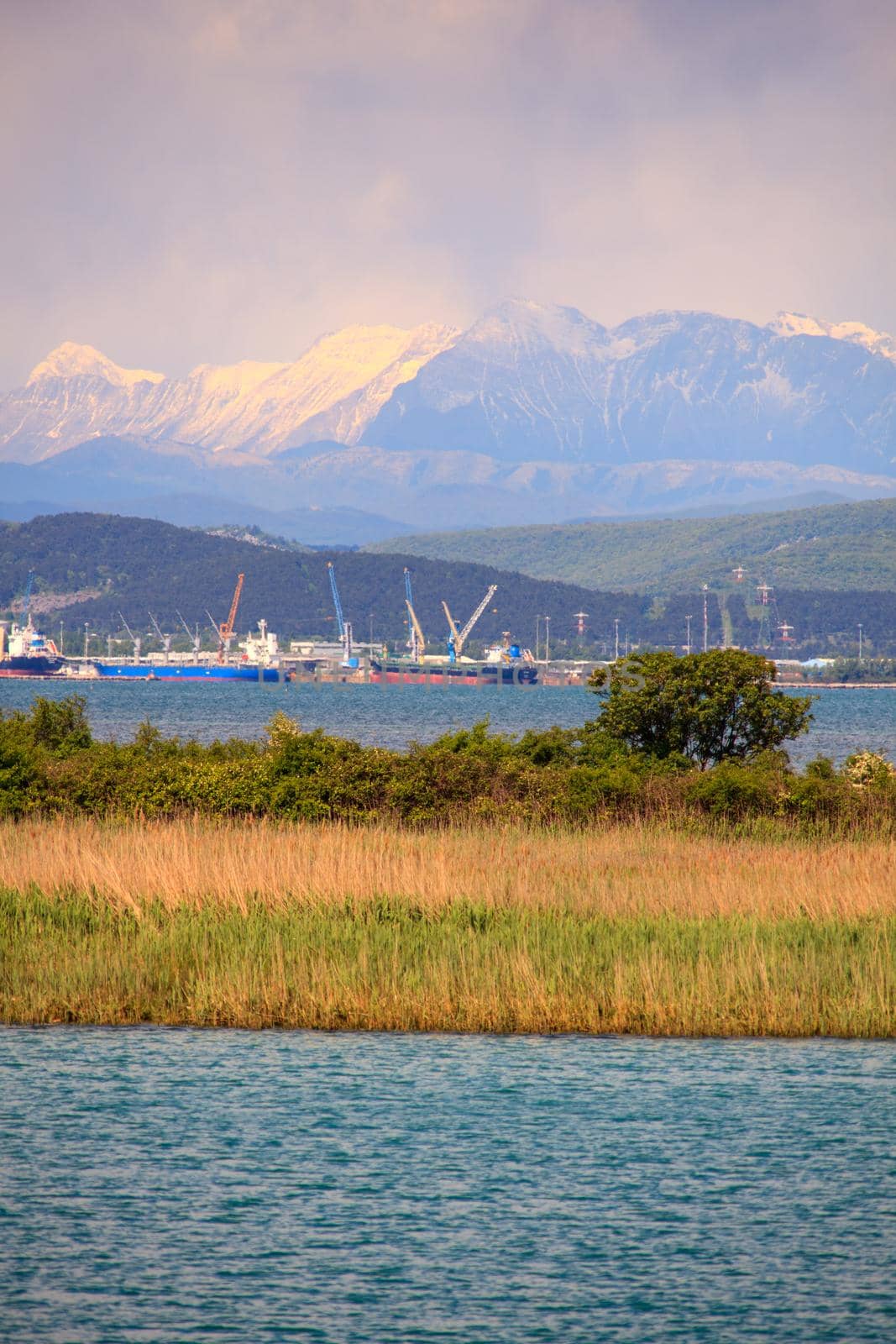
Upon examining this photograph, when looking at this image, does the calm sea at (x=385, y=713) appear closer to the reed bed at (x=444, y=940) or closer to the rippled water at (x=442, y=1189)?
the reed bed at (x=444, y=940)

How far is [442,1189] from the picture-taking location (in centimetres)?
1150

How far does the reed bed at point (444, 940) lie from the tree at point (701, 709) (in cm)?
836

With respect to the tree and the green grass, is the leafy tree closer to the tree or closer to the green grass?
the tree

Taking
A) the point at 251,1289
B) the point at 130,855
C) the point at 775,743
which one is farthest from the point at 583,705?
the point at 251,1289

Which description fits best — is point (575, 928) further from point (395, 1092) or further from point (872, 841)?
point (872, 841)

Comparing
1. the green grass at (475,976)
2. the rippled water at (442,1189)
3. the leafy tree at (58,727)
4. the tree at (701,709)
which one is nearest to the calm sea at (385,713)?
the leafy tree at (58,727)

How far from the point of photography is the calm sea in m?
84.8

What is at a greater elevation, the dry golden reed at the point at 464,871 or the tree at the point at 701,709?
the tree at the point at 701,709

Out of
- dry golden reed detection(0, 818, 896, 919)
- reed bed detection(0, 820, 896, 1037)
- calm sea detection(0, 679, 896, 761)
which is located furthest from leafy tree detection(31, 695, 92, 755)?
calm sea detection(0, 679, 896, 761)

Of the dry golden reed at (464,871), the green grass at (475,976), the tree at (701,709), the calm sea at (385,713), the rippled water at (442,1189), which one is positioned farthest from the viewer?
the calm sea at (385,713)

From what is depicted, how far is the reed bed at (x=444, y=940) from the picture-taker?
50.6 ft

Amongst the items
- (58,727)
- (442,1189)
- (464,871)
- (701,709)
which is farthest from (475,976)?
(58,727)

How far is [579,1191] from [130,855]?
8757 mm

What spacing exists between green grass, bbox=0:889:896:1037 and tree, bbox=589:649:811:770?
1110 cm
